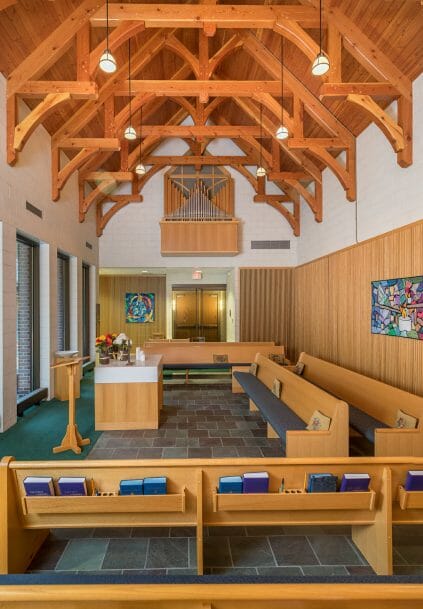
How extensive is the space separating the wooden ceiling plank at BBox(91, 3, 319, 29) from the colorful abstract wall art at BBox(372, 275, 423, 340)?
129 inches

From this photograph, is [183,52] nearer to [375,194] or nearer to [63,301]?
[375,194]

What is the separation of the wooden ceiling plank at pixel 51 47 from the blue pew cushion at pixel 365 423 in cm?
537

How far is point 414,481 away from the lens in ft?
7.18

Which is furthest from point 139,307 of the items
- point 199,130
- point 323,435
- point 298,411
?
point 323,435

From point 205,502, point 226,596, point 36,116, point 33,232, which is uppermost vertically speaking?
point 36,116

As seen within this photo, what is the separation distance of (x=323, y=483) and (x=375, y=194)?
14.3 feet

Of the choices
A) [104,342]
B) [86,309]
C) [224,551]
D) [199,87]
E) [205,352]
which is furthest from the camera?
[86,309]

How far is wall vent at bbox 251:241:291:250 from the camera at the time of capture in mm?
9469

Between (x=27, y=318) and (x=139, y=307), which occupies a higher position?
(x=139, y=307)

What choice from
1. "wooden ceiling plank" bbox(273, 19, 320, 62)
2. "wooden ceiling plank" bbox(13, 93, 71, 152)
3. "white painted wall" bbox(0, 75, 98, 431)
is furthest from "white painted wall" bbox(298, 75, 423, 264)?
"white painted wall" bbox(0, 75, 98, 431)

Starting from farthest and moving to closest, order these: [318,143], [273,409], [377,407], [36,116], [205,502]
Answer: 1. [318,143]
2. [36,116]
3. [273,409]
4. [377,407]
5. [205,502]

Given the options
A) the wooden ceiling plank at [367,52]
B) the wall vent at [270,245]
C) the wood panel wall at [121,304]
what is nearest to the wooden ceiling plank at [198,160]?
the wall vent at [270,245]

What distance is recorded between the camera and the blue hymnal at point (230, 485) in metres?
2.20

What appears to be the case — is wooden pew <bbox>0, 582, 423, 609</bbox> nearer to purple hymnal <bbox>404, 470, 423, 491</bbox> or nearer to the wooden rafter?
purple hymnal <bbox>404, 470, 423, 491</bbox>
